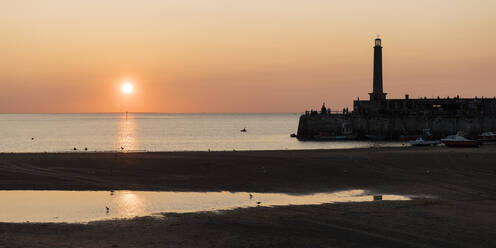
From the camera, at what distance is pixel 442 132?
98.3 m

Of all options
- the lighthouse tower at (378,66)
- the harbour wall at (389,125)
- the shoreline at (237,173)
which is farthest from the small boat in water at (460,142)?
the lighthouse tower at (378,66)

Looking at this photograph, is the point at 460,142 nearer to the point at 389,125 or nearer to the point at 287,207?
the point at 389,125

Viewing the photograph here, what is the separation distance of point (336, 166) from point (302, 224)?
19.4 meters

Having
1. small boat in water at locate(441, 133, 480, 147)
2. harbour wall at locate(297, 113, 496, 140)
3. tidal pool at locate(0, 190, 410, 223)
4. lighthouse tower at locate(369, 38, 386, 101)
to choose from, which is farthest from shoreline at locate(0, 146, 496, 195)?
lighthouse tower at locate(369, 38, 386, 101)

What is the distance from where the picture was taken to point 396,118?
104 metres

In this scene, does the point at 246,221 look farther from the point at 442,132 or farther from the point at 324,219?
the point at 442,132

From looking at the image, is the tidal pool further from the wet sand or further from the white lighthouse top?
the white lighthouse top

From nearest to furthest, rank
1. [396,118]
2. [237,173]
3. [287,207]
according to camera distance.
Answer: [287,207]
[237,173]
[396,118]

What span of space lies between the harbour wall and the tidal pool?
7746cm

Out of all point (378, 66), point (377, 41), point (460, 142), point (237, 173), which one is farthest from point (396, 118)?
point (237, 173)

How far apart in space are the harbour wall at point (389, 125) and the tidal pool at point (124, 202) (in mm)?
77465

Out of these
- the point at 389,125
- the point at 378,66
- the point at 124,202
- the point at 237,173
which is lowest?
the point at 124,202

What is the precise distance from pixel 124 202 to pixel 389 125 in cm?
8646

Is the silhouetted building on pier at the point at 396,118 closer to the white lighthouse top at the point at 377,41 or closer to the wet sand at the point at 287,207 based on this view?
the white lighthouse top at the point at 377,41
